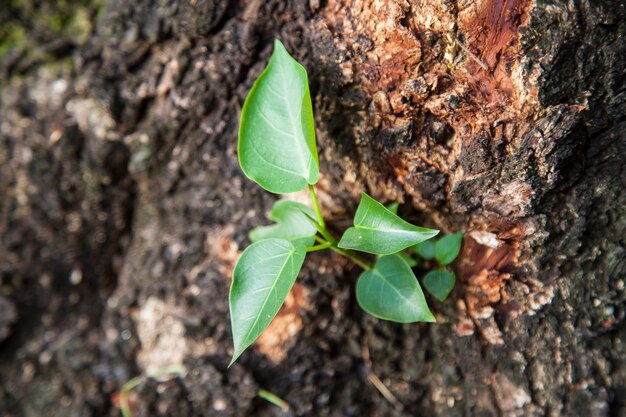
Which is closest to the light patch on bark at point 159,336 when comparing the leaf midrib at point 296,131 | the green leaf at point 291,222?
the green leaf at point 291,222

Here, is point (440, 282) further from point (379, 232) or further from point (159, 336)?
point (159, 336)

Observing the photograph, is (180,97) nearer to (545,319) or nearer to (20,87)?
(20,87)

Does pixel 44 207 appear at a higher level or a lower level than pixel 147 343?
higher

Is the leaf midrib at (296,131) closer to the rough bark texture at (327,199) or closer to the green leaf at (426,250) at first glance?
the rough bark texture at (327,199)

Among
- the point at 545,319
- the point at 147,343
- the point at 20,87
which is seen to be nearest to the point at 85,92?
the point at 20,87

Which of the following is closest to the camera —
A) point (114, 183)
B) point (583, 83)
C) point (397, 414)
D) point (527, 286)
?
point (583, 83)

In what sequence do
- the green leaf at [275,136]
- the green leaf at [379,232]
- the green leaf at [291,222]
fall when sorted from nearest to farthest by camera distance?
the green leaf at [379,232] < the green leaf at [275,136] < the green leaf at [291,222]
